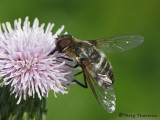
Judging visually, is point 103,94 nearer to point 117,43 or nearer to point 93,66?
point 93,66

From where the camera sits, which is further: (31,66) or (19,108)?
(19,108)

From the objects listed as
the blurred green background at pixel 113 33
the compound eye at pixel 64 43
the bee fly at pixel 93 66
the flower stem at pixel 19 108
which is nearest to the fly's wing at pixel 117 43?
the bee fly at pixel 93 66

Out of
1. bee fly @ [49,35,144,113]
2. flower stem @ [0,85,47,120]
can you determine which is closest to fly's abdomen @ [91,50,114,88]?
bee fly @ [49,35,144,113]

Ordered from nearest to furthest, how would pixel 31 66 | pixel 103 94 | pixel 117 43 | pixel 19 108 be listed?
pixel 103 94 < pixel 31 66 < pixel 19 108 < pixel 117 43

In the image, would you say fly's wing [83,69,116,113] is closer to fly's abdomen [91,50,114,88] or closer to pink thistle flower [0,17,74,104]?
fly's abdomen [91,50,114,88]

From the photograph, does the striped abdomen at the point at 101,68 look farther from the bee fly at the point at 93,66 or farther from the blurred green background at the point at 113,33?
the blurred green background at the point at 113,33

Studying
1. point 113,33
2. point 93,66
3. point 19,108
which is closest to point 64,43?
point 93,66

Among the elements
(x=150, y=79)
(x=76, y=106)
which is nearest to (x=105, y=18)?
(x=150, y=79)
